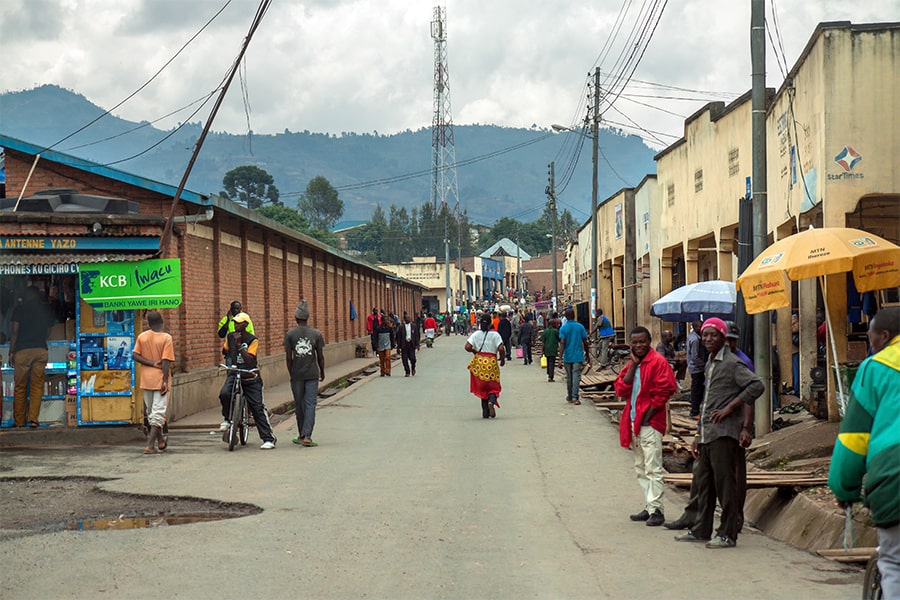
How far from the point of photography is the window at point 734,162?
21.9m

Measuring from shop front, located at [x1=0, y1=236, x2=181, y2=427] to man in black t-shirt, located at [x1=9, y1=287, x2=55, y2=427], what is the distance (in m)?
0.15

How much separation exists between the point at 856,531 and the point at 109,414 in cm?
1059

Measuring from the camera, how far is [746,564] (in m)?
7.38

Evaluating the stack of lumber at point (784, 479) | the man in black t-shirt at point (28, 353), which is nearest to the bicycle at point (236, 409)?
the man in black t-shirt at point (28, 353)

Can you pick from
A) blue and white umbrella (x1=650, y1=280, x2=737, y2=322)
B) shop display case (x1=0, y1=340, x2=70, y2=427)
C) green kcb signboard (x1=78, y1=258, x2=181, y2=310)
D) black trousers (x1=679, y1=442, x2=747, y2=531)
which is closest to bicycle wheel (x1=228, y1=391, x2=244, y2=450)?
green kcb signboard (x1=78, y1=258, x2=181, y2=310)

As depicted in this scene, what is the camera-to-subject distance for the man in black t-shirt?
14180mm

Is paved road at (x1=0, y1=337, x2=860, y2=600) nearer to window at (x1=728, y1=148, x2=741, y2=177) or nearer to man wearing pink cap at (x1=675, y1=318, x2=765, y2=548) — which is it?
man wearing pink cap at (x1=675, y1=318, x2=765, y2=548)

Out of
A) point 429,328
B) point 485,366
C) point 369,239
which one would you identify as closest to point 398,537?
point 485,366

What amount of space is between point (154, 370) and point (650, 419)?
7.10m

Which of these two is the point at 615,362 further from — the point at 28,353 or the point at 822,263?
the point at 822,263

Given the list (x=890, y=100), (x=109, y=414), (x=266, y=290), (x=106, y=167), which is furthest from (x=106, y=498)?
(x=266, y=290)

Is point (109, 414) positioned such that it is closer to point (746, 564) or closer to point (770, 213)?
point (746, 564)

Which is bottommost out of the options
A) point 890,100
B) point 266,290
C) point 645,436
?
point 645,436

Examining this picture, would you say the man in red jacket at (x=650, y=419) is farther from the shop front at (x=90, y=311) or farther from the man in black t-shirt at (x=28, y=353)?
the man in black t-shirt at (x=28, y=353)
